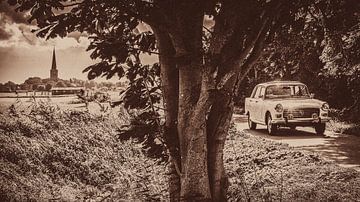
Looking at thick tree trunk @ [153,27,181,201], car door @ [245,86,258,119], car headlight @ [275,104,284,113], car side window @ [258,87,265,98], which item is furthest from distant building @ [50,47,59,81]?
car door @ [245,86,258,119]

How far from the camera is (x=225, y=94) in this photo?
4750 mm

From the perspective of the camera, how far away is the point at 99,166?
934 centimetres

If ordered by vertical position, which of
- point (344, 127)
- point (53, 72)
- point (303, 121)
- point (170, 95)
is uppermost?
point (53, 72)

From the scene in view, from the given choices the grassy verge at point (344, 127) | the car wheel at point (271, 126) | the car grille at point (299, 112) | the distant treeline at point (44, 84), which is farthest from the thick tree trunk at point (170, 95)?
the grassy verge at point (344, 127)

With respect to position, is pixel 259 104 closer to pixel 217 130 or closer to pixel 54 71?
pixel 54 71

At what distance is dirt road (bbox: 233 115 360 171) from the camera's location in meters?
9.05

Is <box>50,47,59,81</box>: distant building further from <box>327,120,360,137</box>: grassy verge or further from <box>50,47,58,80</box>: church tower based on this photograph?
<box>327,120,360,137</box>: grassy verge

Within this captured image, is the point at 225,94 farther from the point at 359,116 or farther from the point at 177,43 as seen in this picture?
the point at 359,116

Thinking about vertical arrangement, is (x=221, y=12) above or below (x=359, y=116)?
above

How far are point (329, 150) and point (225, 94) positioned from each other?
256 inches

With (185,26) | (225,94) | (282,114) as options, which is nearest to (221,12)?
(185,26)

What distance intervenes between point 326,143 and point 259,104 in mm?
3250

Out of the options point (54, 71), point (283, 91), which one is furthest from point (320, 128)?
point (54, 71)

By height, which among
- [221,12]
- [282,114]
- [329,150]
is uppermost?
[221,12]
